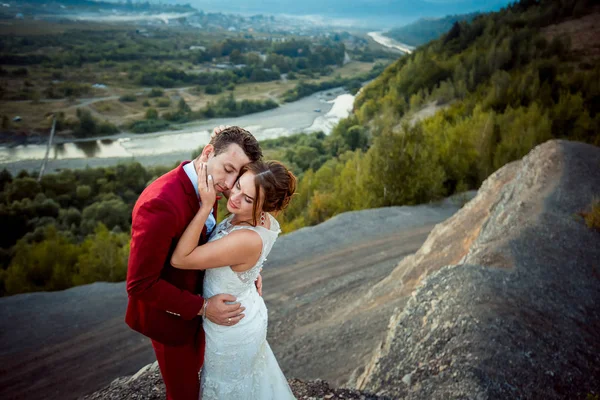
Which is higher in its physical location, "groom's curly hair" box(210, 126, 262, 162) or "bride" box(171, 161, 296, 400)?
"groom's curly hair" box(210, 126, 262, 162)

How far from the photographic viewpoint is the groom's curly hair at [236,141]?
9.71 feet

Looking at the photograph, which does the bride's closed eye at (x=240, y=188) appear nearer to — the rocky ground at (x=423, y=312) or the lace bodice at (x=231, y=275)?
the lace bodice at (x=231, y=275)

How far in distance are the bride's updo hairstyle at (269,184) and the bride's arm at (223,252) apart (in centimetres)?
17

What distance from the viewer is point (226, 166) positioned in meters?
2.91

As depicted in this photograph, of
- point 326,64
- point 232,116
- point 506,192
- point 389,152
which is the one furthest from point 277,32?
point 506,192

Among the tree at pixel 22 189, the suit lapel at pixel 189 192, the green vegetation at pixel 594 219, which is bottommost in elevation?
the tree at pixel 22 189

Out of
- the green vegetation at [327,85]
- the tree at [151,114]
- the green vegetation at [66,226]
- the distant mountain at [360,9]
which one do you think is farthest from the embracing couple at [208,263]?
the distant mountain at [360,9]

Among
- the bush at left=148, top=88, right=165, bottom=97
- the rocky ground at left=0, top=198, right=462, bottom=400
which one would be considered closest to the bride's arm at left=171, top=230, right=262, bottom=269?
the rocky ground at left=0, top=198, right=462, bottom=400

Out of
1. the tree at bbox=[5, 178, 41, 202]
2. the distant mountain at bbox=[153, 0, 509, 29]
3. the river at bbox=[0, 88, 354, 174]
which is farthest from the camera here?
the distant mountain at bbox=[153, 0, 509, 29]

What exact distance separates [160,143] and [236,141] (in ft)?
149

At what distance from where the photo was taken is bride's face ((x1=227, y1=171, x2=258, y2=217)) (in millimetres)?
2867

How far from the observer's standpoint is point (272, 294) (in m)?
11.7

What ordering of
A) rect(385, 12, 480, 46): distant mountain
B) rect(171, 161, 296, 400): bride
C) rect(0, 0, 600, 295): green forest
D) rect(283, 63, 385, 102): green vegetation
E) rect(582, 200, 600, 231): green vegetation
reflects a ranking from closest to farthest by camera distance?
rect(171, 161, 296, 400): bride < rect(582, 200, 600, 231): green vegetation < rect(0, 0, 600, 295): green forest < rect(283, 63, 385, 102): green vegetation < rect(385, 12, 480, 46): distant mountain

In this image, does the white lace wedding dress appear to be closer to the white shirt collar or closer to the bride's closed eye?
the bride's closed eye
